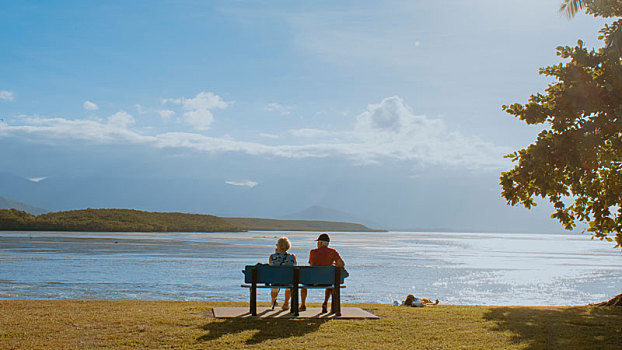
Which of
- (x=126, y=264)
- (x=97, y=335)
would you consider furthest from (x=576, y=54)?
(x=126, y=264)

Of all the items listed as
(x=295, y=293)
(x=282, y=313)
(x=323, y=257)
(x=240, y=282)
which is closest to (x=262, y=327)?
(x=295, y=293)

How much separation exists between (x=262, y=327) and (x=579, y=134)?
7.69 meters

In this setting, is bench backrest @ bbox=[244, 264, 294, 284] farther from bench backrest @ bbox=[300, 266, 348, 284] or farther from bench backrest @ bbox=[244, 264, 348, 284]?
bench backrest @ bbox=[300, 266, 348, 284]

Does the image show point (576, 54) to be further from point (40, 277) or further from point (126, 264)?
point (126, 264)

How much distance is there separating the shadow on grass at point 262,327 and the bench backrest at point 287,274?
0.86 meters

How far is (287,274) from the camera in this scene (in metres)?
11.6

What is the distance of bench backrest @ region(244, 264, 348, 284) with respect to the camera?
11523mm

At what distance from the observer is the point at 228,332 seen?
962 cm

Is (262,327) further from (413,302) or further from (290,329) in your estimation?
(413,302)

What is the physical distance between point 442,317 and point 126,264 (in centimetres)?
1929

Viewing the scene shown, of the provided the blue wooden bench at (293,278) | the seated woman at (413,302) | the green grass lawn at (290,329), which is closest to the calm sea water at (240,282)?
the seated woman at (413,302)

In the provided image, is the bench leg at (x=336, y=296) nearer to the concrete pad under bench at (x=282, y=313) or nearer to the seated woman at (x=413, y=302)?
the concrete pad under bench at (x=282, y=313)

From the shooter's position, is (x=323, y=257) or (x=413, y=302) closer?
(x=323, y=257)

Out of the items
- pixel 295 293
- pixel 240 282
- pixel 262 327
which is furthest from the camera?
pixel 240 282
